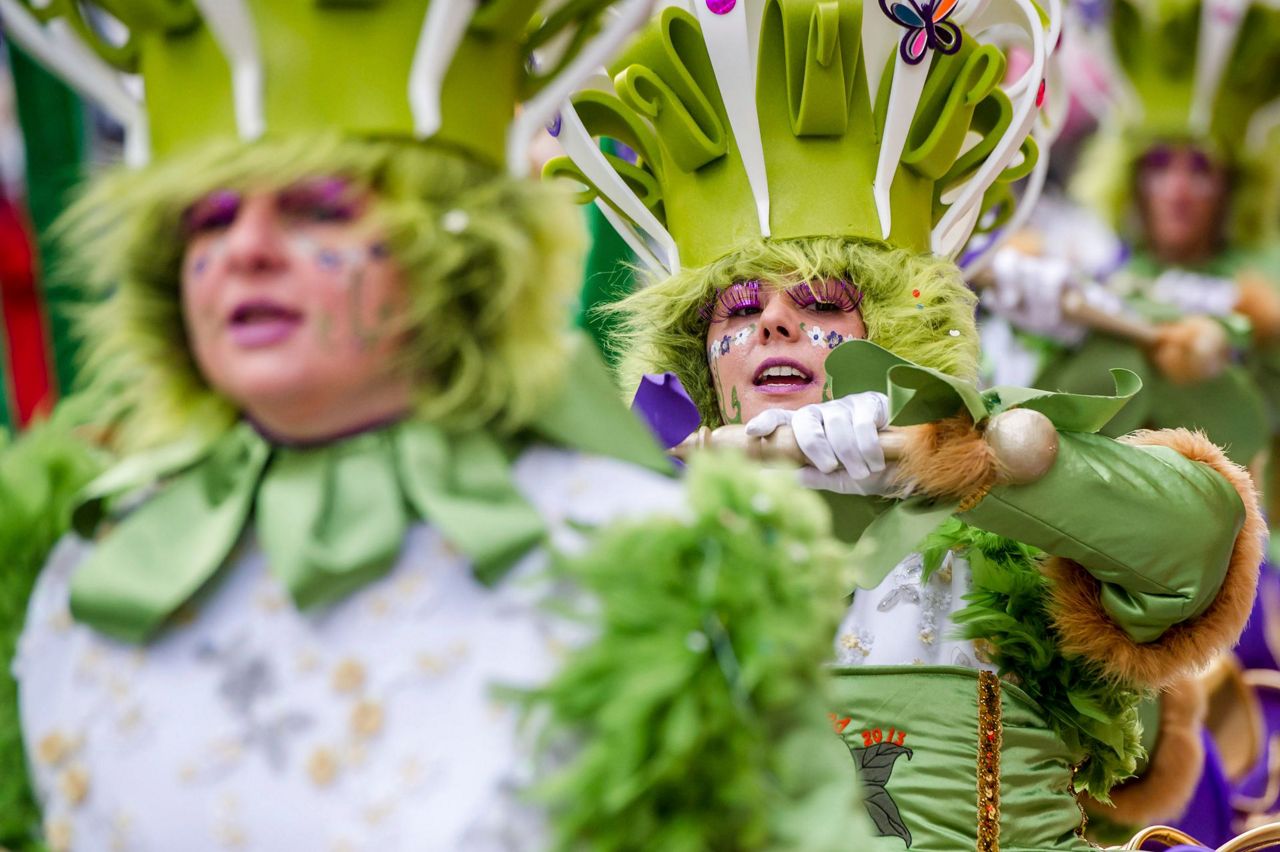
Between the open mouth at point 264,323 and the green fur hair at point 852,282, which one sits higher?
the open mouth at point 264,323

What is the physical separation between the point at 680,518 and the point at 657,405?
705mm

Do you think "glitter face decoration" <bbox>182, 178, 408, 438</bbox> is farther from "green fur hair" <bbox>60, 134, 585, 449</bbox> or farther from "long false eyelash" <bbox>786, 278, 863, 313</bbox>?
"long false eyelash" <bbox>786, 278, 863, 313</bbox>

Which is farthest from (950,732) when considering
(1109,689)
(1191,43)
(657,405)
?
(1191,43)

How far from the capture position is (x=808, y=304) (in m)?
2.26

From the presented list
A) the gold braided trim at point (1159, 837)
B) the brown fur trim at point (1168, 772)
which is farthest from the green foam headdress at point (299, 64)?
the brown fur trim at point (1168, 772)

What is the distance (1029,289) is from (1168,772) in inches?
43.7

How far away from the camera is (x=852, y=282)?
2295 millimetres

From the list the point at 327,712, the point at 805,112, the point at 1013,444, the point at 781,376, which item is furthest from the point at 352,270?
the point at 805,112

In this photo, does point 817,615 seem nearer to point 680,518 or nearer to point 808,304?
point 680,518

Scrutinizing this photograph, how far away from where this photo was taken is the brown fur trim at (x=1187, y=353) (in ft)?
12.0

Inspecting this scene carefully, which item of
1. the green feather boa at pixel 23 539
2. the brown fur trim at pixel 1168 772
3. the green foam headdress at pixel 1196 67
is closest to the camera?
the green feather boa at pixel 23 539

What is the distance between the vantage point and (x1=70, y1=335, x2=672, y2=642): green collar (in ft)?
4.61

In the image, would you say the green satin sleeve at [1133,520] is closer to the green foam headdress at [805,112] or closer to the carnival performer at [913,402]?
the carnival performer at [913,402]

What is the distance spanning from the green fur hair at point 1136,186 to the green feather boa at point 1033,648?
8.20ft
